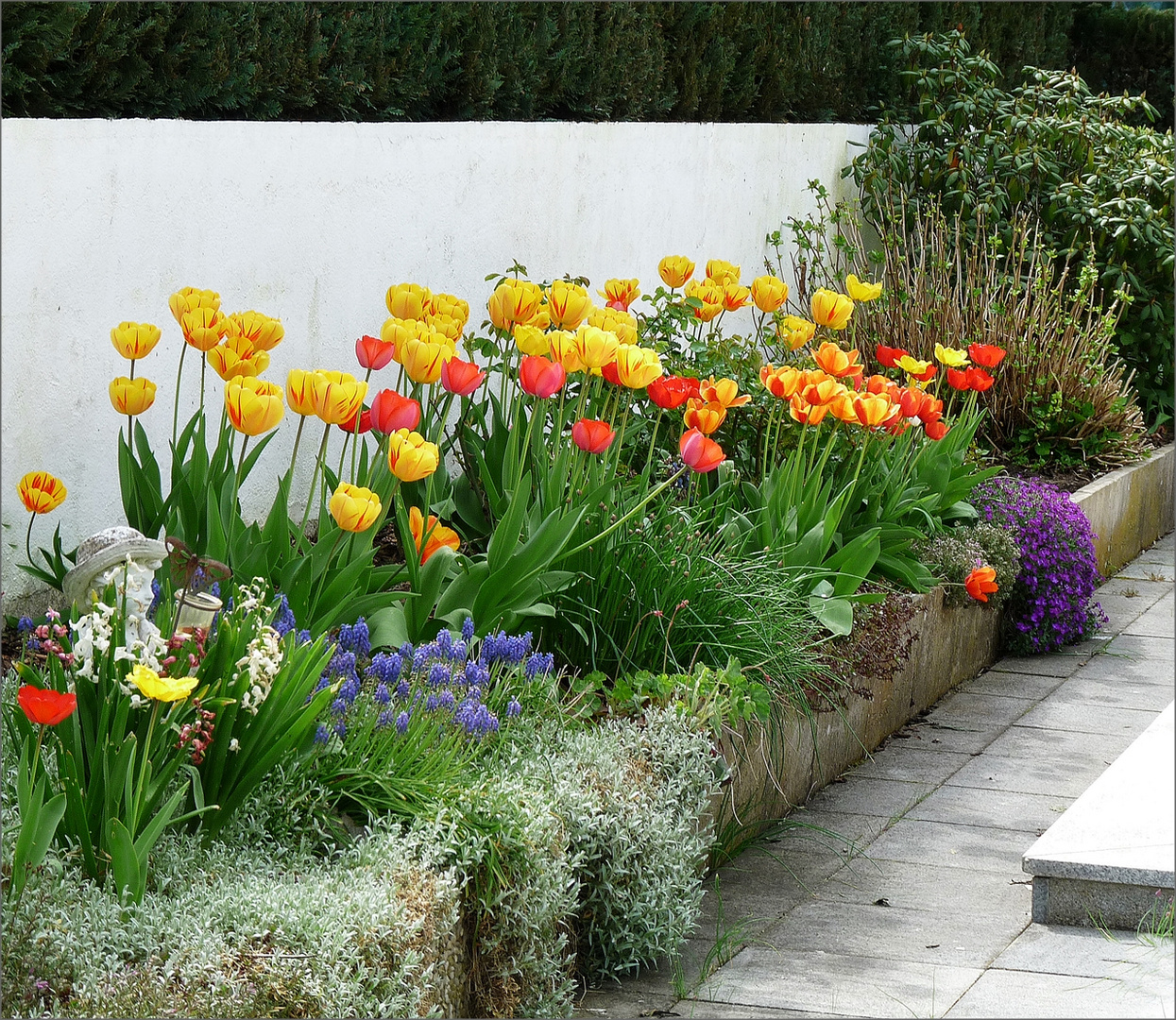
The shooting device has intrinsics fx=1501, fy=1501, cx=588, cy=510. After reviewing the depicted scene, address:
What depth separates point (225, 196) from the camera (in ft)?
15.2

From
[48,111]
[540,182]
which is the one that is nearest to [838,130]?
[540,182]

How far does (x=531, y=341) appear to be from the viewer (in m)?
4.12

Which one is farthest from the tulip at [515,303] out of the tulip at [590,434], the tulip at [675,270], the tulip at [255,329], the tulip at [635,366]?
the tulip at [675,270]

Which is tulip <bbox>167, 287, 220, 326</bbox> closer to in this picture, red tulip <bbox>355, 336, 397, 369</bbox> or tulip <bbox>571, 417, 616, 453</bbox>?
red tulip <bbox>355, 336, 397, 369</bbox>

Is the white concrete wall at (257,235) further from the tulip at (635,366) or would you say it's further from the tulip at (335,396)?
the tulip at (635,366)

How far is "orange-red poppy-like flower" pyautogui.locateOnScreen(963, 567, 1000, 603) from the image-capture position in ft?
17.7

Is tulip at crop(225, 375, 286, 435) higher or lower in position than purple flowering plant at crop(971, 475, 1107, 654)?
higher

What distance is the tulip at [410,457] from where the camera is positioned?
10.7ft

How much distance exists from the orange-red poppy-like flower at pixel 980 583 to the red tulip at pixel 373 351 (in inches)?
97.2

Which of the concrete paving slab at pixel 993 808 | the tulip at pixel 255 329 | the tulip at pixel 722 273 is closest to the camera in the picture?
the tulip at pixel 255 329

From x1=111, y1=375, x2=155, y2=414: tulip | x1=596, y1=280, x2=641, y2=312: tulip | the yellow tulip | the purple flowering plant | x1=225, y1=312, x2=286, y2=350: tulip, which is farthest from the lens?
the purple flowering plant

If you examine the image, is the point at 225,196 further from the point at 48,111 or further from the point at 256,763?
the point at 256,763

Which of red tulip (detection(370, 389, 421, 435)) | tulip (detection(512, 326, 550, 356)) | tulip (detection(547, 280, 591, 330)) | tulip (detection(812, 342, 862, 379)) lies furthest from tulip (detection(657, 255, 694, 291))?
red tulip (detection(370, 389, 421, 435))

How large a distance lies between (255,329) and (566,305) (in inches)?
→ 37.3
